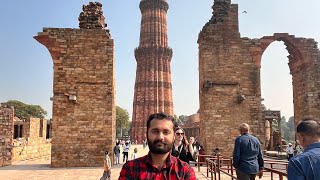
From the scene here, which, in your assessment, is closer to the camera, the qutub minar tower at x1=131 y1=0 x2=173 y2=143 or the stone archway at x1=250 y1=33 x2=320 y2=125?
the stone archway at x1=250 y1=33 x2=320 y2=125

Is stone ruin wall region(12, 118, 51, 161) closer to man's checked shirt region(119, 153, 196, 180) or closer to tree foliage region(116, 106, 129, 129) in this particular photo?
man's checked shirt region(119, 153, 196, 180)

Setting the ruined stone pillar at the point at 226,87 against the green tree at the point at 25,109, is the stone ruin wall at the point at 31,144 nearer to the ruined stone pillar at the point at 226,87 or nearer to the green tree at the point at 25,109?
the ruined stone pillar at the point at 226,87

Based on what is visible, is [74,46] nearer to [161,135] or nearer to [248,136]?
[248,136]

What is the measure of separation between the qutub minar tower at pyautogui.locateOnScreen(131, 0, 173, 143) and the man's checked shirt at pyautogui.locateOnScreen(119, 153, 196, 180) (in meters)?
42.4

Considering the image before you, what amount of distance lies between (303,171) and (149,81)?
43.2 metres

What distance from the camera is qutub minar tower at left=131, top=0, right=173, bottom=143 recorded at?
45.3 meters

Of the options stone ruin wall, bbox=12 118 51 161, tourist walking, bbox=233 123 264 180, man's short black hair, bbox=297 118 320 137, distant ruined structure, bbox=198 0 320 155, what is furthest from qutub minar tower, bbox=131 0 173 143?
man's short black hair, bbox=297 118 320 137

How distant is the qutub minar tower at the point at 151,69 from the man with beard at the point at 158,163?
4240cm

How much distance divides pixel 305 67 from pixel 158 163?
16.0m

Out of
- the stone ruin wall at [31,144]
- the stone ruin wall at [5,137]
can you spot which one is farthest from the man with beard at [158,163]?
the stone ruin wall at [31,144]

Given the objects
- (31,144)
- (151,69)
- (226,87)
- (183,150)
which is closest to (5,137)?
(31,144)

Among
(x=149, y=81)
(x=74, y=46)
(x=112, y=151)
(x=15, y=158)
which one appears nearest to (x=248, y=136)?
(x=112, y=151)

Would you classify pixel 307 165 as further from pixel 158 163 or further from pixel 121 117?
pixel 121 117

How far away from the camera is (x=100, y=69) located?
14391 mm
